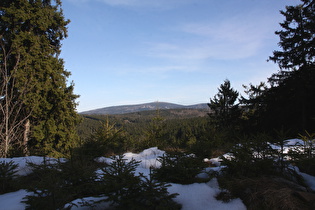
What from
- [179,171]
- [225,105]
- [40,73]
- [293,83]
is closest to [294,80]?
[293,83]

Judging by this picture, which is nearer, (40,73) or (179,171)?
(179,171)

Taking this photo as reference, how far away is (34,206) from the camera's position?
A: 6.53ft

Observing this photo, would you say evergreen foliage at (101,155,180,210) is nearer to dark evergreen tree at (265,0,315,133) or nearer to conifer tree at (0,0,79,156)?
conifer tree at (0,0,79,156)

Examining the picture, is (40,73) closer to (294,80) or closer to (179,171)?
(179,171)

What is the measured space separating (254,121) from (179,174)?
14.9 m

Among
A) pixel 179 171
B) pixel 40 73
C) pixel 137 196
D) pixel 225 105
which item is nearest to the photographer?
pixel 137 196

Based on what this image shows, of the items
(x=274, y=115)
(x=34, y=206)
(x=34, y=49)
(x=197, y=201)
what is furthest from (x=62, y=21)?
(x=274, y=115)

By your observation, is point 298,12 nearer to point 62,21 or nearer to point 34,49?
point 62,21

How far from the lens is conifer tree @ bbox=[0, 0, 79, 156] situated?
9.86 m

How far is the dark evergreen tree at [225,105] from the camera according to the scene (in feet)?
69.6

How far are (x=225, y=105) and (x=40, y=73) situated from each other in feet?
65.1

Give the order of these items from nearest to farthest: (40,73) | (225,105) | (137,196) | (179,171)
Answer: (137,196) → (179,171) → (40,73) → (225,105)

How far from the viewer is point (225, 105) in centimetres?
2183

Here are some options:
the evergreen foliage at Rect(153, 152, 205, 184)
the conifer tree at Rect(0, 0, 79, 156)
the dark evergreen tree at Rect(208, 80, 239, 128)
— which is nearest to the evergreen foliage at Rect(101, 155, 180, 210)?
the evergreen foliage at Rect(153, 152, 205, 184)
